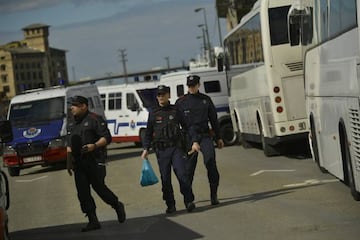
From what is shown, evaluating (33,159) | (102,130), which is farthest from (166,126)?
(33,159)

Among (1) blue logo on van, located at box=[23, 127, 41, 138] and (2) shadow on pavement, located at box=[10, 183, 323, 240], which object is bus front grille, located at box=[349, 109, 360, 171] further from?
(1) blue logo on van, located at box=[23, 127, 41, 138]

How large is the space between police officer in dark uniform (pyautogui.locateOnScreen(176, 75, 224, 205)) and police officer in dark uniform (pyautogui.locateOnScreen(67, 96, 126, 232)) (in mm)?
1519

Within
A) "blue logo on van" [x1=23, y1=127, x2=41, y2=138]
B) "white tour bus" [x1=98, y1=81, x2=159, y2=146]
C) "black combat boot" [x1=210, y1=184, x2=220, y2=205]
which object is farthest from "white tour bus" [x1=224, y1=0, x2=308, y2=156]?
"white tour bus" [x1=98, y1=81, x2=159, y2=146]

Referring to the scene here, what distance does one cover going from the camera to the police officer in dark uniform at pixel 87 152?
10.3m

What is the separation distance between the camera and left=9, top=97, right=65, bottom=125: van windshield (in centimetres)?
2361

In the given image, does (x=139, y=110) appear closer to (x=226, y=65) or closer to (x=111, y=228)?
(x=226, y=65)

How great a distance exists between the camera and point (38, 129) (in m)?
23.0

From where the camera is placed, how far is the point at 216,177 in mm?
11664

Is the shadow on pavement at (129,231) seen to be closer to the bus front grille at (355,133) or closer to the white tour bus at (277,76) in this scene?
the bus front grille at (355,133)

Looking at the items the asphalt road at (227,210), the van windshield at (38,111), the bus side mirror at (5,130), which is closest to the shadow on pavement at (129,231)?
the asphalt road at (227,210)

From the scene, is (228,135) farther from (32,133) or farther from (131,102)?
(32,133)

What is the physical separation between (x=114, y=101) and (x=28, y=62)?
9269 cm

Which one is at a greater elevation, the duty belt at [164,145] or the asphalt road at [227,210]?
the duty belt at [164,145]

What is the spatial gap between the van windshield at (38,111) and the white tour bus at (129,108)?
558 centimetres
